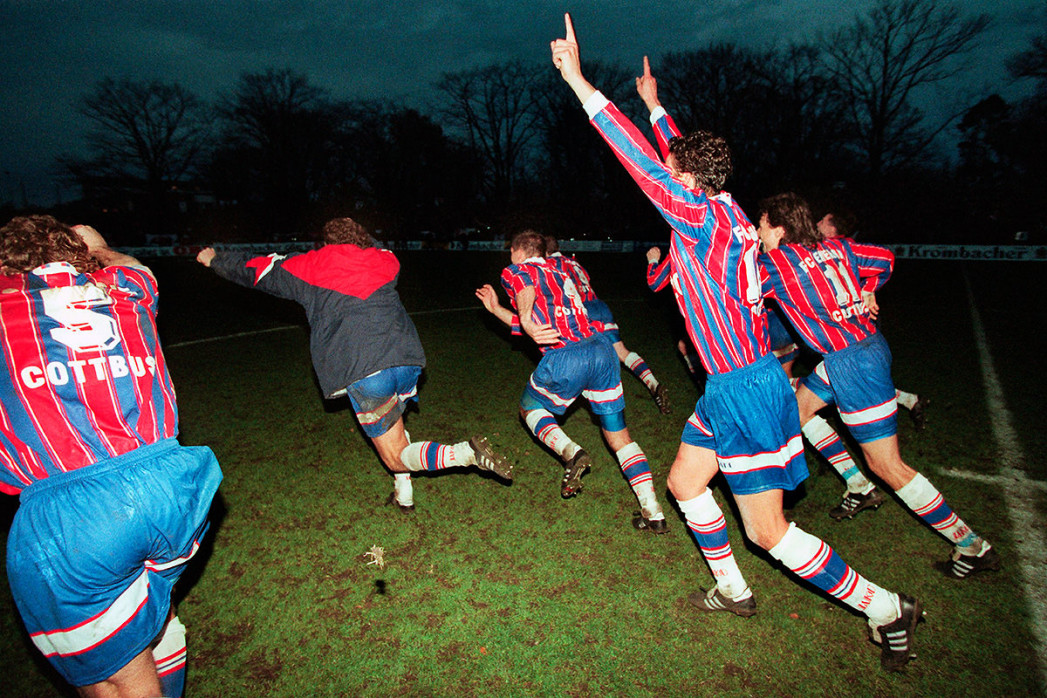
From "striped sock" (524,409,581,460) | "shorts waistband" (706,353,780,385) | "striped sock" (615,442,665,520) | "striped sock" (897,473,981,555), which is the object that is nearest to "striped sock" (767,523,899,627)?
"shorts waistband" (706,353,780,385)

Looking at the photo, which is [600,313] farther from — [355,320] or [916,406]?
[916,406]

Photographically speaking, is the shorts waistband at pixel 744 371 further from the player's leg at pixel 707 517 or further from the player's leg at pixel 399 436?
the player's leg at pixel 399 436

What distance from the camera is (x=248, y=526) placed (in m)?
3.95

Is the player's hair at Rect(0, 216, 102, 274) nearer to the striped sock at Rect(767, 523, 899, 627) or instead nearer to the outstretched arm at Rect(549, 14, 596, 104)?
the outstretched arm at Rect(549, 14, 596, 104)

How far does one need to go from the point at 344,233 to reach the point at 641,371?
13.0 feet

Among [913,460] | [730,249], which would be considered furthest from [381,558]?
[913,460]

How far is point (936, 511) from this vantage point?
315 centimetres

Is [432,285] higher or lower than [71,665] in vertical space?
lower

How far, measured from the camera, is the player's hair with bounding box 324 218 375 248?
11.8ft

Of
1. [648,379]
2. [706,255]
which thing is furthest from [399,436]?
[648,379]

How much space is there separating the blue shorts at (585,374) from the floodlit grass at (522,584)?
864 millimetres

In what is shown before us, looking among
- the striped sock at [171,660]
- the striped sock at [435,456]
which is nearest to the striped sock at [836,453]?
the striped sock at [435,456]

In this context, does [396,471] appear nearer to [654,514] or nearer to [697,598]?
[654,514]

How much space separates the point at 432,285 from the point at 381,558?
1376 cm
